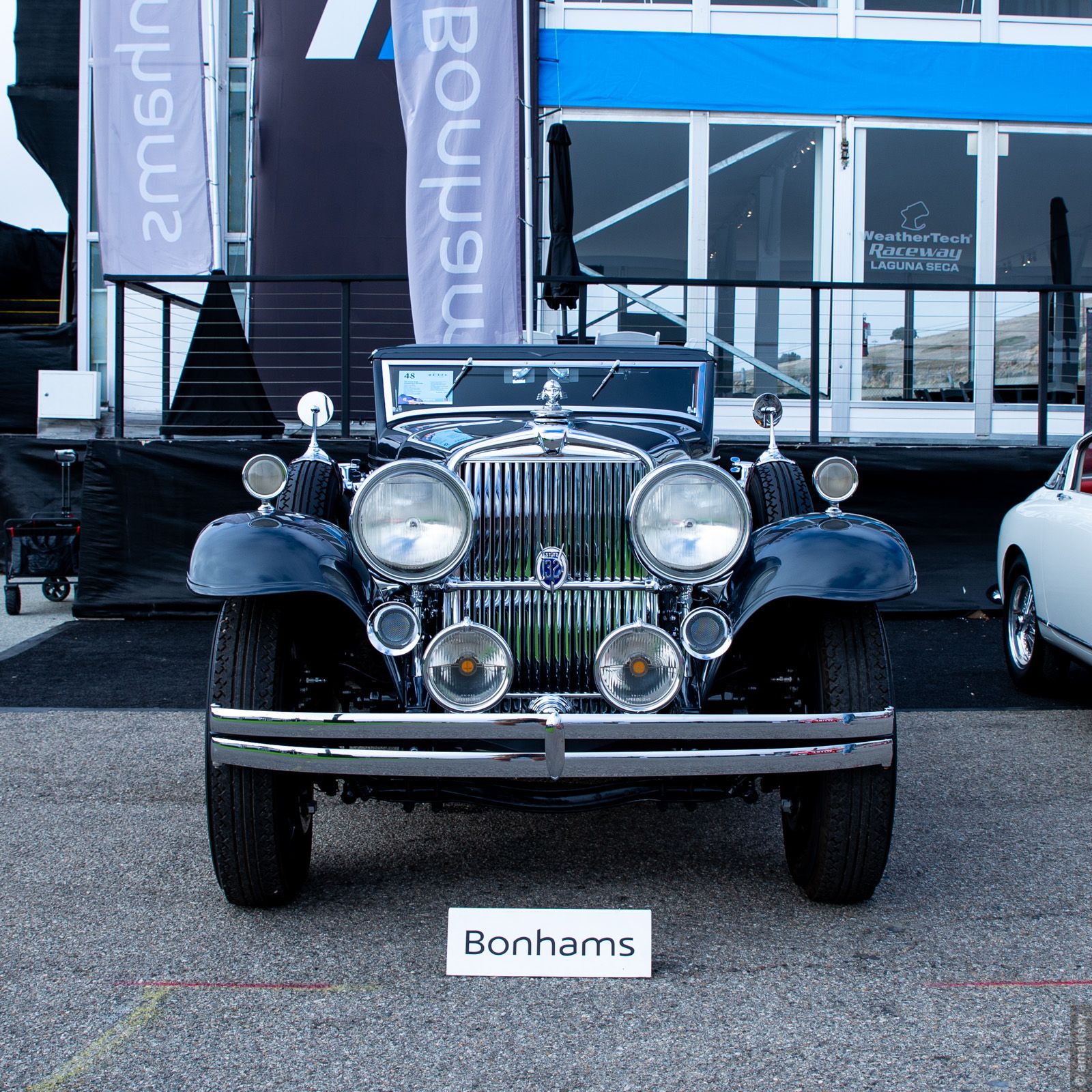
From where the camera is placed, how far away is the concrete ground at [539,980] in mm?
2420

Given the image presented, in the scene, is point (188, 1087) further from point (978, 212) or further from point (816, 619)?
point (978, 212)

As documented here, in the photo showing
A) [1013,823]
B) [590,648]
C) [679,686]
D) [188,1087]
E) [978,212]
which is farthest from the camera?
[978,212]

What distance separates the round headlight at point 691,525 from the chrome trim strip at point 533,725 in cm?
43

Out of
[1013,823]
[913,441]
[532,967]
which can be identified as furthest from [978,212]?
[532,967]

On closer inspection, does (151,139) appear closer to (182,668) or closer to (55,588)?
(55,588)

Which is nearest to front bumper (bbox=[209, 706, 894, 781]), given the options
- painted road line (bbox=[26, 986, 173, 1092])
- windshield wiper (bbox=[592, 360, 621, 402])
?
painted road line (bbox=[26, 986, 173, 1092])

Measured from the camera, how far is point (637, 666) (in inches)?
121

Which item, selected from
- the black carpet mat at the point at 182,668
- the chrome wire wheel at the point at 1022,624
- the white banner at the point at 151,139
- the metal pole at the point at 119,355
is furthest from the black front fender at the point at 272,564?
the white banner at the point at 151,139

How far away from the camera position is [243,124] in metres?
11.7

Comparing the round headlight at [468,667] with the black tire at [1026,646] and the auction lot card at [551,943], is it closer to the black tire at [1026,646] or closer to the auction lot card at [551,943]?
the auction lot card at [551,943]

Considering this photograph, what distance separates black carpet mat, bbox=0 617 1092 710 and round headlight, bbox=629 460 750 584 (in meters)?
3.01

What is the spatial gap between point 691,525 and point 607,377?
4.20ft

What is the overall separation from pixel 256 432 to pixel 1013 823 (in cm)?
633

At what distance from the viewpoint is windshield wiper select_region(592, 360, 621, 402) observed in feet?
14.1
